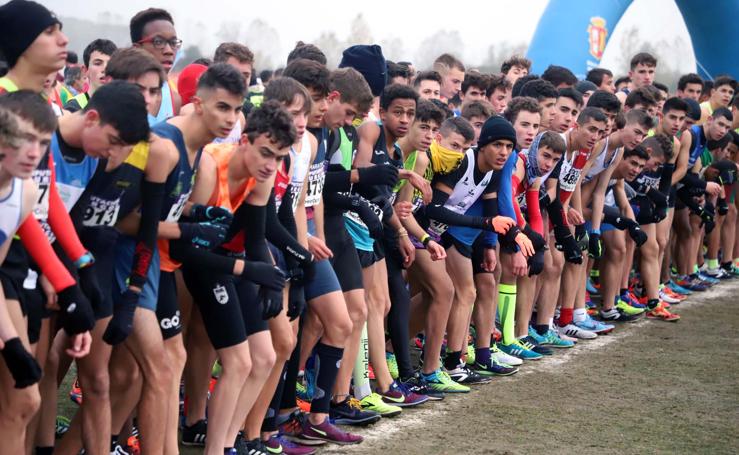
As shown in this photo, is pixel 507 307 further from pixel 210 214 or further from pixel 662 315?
pixel 210 214

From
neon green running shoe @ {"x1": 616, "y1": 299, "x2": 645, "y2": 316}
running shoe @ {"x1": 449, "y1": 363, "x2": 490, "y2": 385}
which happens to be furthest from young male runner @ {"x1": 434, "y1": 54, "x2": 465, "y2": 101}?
running shoe @ {"x1": 449, "y1": 363, "x2": 490, "y2": 385}

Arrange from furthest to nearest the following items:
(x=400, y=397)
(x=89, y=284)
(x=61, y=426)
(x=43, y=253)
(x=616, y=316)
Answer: (x=616, y=316) < (x=400, y=397) < (x=61, y=426) < (x=89, y=284) < (x=43, y=253)

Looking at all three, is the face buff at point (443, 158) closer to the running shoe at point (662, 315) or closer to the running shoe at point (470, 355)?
the running shoe at point (470, 355)

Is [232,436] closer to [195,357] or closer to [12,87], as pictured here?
[195,357]

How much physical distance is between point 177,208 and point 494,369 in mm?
3690

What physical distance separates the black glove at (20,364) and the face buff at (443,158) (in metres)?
4.01

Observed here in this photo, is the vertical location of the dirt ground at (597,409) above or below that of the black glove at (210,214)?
below

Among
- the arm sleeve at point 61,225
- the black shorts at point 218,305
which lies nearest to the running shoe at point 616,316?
the black shorts at point 218,305

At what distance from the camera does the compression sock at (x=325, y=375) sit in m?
5.86

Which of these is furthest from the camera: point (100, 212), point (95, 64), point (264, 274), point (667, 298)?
point (667, 298)

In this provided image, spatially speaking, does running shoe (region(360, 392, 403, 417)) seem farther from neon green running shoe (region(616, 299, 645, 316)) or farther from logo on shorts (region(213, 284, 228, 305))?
neon green running shoe (region(616, 299, 645, 316))

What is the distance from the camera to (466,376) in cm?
738

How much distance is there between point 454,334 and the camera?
24.7ft

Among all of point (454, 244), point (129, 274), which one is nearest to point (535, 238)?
point (454, 244)
